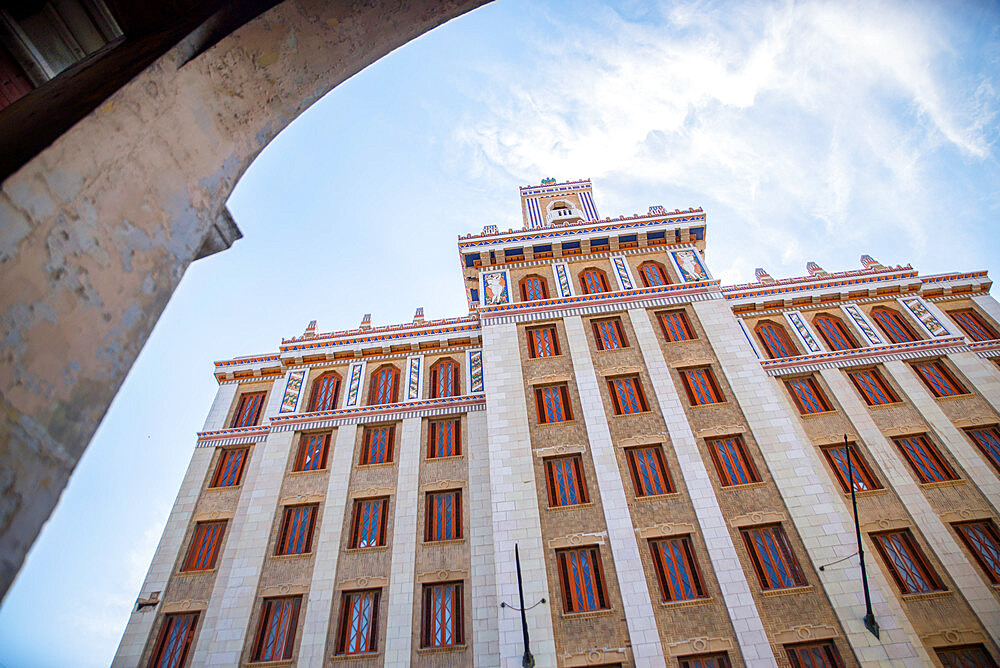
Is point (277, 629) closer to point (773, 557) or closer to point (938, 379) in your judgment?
→ point (773, 557)

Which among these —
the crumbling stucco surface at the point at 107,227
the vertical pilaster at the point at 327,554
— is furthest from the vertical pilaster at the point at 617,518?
the crumbling stucco surface at the point at 107,227

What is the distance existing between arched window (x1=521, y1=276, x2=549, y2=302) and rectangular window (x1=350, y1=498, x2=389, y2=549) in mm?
9273

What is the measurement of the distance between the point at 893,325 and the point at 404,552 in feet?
63.6

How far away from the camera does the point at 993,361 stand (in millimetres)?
19625

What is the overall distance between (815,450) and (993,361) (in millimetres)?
8093

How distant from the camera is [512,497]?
15.9m

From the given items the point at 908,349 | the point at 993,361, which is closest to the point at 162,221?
the point at 908,349

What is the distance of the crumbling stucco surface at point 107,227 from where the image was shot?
1830 millimetres

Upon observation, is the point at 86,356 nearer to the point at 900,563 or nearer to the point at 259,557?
the point at 259,557

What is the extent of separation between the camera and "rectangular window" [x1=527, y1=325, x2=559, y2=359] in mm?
19859

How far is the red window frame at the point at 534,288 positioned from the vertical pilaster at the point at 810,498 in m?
5.91

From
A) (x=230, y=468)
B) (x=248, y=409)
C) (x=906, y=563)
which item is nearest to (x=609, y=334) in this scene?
(x=906, y=563)

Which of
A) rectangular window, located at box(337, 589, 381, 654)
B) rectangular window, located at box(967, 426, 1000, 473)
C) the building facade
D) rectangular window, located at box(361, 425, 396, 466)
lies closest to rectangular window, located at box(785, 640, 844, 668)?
the building facade

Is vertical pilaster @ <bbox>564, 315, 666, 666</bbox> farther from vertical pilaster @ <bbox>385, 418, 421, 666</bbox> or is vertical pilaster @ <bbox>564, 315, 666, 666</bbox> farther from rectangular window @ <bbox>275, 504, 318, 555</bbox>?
rectangular window @ <bbox>275, 504, 318, 555</bbox>
